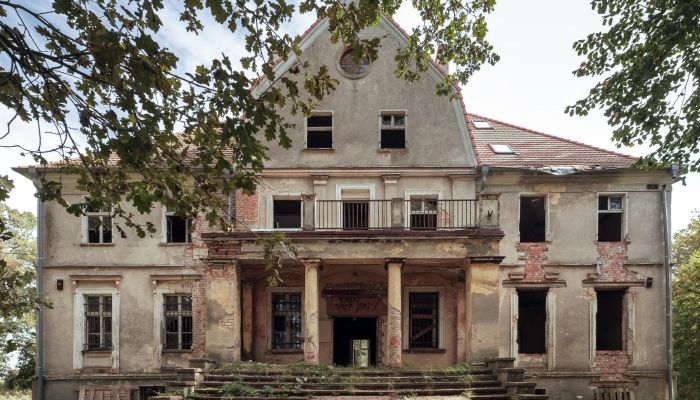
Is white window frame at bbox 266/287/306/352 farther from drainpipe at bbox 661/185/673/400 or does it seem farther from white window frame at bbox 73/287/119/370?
drainpipe at bbox 661/185/673/400

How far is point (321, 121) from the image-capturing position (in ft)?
48.6

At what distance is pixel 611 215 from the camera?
15062 millimetres

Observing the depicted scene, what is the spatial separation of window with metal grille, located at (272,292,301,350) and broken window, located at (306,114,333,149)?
4.80 m

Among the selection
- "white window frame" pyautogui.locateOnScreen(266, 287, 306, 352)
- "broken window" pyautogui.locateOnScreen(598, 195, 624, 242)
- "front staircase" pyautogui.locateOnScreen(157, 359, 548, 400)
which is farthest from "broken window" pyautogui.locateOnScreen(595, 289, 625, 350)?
"white window frame" pyautogui.locateOnScreen(266, 287, 306, 352)

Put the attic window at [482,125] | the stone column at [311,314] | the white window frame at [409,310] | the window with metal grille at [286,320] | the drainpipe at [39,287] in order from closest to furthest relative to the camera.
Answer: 1. the stone column at [311,314]
2. the drainpipe at [39,287]
3. the white window frame at [409,310]
4. the window with metal grille at [286,320]
5. the attic window at [482,125]

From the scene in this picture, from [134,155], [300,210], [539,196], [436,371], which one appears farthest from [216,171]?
[539,196]

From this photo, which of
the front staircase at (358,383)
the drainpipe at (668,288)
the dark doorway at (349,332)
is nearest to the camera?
the front staircase at (358,383)

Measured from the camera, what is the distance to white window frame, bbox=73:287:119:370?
1432 centimetres

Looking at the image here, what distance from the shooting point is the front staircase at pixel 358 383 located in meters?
10.5

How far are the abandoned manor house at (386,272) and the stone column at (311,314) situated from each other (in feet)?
8.04

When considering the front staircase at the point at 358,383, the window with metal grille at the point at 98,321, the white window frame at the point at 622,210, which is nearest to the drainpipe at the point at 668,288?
the white window frame at the point at 622,210

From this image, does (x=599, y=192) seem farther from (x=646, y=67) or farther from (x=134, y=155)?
(x=134, y=155)

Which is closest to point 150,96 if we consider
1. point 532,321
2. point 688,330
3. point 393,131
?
point 393,131

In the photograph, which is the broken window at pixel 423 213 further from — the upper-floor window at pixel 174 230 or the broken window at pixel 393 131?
the upper-floor window at pixel 174 230
